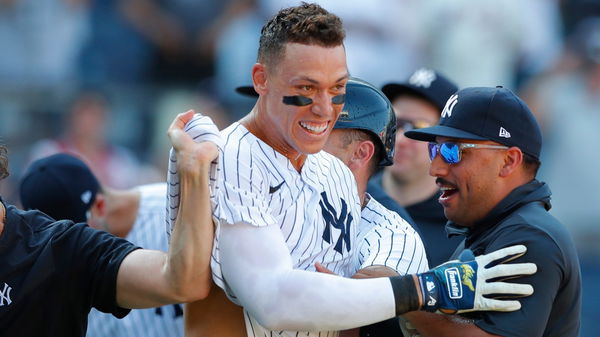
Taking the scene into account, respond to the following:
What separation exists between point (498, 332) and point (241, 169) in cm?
104

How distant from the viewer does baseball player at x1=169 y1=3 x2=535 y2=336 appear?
3018mm

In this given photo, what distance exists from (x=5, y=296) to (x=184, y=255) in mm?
662

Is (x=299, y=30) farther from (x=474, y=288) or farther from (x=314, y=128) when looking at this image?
(x=474, y=288)

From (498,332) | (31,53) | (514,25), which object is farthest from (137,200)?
(514,25)

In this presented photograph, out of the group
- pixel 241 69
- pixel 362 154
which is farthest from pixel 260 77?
pixel 241 69

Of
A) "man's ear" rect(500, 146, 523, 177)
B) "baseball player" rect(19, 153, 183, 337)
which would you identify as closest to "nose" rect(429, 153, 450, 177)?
"man's ear" rect(500, 146, 523, 177)

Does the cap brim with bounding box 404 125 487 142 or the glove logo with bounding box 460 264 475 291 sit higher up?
the cap brim with bounding box 404 125 487 142

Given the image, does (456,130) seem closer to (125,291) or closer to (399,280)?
(399,280)

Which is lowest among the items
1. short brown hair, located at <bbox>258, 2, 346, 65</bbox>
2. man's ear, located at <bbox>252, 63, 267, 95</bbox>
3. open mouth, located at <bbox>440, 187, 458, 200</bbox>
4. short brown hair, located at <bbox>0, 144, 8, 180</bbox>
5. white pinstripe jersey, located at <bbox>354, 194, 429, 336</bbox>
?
white pinstripe jersey, located at <bbox>354, 194, 429, 336</bbox>

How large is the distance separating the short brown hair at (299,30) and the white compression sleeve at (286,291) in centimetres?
67

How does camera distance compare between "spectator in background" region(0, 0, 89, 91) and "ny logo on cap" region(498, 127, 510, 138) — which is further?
"spectator in background" region(0, 0, 89, 91)

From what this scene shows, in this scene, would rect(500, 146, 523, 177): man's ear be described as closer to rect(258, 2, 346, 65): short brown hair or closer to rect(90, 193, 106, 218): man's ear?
rect(258, 2, 346, 65): short brown hair

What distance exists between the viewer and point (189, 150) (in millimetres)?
3100

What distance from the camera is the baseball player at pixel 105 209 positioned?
4.77 m
